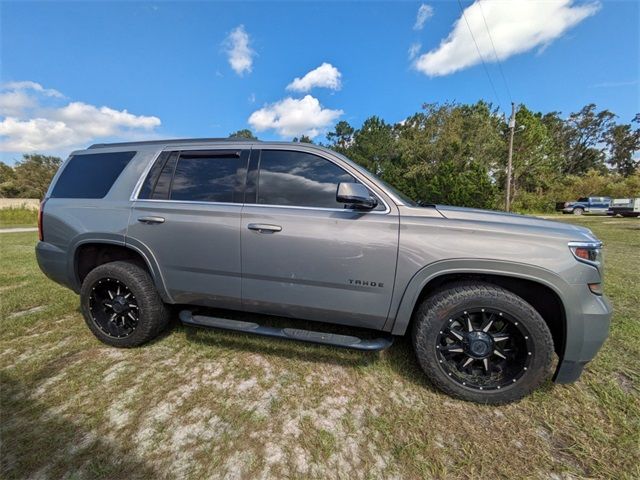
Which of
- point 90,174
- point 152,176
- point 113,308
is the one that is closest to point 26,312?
point 113,308

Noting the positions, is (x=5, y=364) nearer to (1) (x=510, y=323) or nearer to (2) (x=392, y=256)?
(2) (x=392, y=256)

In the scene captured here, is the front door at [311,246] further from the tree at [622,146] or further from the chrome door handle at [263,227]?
the tree at [622,146]

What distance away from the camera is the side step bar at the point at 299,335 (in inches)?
89.3

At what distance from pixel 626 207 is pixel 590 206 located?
788 centimetres

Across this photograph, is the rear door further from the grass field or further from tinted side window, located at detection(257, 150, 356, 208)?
the grass field

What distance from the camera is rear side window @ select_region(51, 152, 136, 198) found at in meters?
2.92

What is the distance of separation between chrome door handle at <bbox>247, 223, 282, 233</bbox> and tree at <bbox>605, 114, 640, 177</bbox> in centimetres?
7560

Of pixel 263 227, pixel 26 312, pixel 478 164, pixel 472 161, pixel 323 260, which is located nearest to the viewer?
pixel 323 260

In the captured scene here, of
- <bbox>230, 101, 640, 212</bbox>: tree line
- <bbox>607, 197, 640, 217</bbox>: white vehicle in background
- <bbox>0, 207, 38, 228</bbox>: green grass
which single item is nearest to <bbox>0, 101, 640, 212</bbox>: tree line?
<bbox>230, 101, 640, 212</bbox>: tree line

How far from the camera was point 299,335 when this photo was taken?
239 centimetres

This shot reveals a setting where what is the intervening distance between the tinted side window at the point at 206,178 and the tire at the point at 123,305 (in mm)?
874

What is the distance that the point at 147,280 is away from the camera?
278 cm

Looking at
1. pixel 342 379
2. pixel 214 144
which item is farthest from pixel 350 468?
pixel 214 144

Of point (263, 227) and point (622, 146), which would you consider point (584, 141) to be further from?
point (263, 227)
